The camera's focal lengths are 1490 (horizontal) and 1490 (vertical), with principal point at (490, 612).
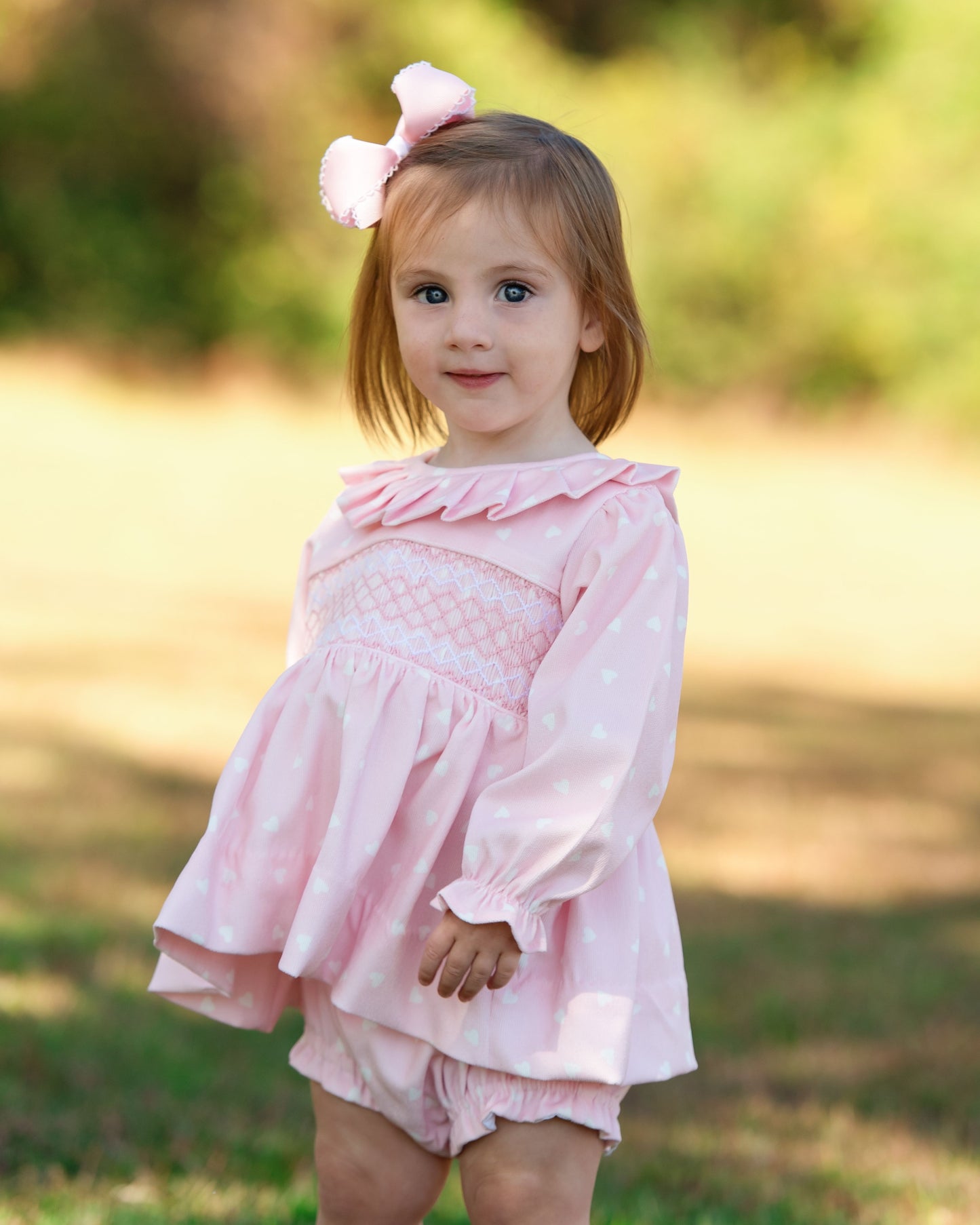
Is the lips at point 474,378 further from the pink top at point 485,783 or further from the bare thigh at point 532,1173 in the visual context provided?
the bare thigh at point 532,1173

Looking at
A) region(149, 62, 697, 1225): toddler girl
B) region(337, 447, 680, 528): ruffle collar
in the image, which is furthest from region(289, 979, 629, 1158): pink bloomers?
region(337, 447, 680, 528): ruffle collar

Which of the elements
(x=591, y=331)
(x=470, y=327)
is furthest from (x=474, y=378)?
(x=591, y=331)

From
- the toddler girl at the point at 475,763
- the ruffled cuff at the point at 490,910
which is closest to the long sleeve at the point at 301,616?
the toddler girl at the point at 475,763

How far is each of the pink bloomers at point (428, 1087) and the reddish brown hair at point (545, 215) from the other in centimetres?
81

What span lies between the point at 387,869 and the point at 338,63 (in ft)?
62.2

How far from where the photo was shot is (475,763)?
1.77m

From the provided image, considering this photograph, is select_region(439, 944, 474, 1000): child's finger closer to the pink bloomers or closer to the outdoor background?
the pink bloomers

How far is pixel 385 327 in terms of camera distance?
2102 mm

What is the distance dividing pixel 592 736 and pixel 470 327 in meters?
0.52

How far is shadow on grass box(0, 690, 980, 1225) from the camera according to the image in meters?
2.67

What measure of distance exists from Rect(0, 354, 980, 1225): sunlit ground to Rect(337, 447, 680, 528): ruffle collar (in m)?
1.21

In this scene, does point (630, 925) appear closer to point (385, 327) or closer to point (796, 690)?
point (385, 327)

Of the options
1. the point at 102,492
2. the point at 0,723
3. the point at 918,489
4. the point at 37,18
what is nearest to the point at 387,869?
the point at 0,723

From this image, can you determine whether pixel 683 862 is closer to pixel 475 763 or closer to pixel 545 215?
pixel 475 763
